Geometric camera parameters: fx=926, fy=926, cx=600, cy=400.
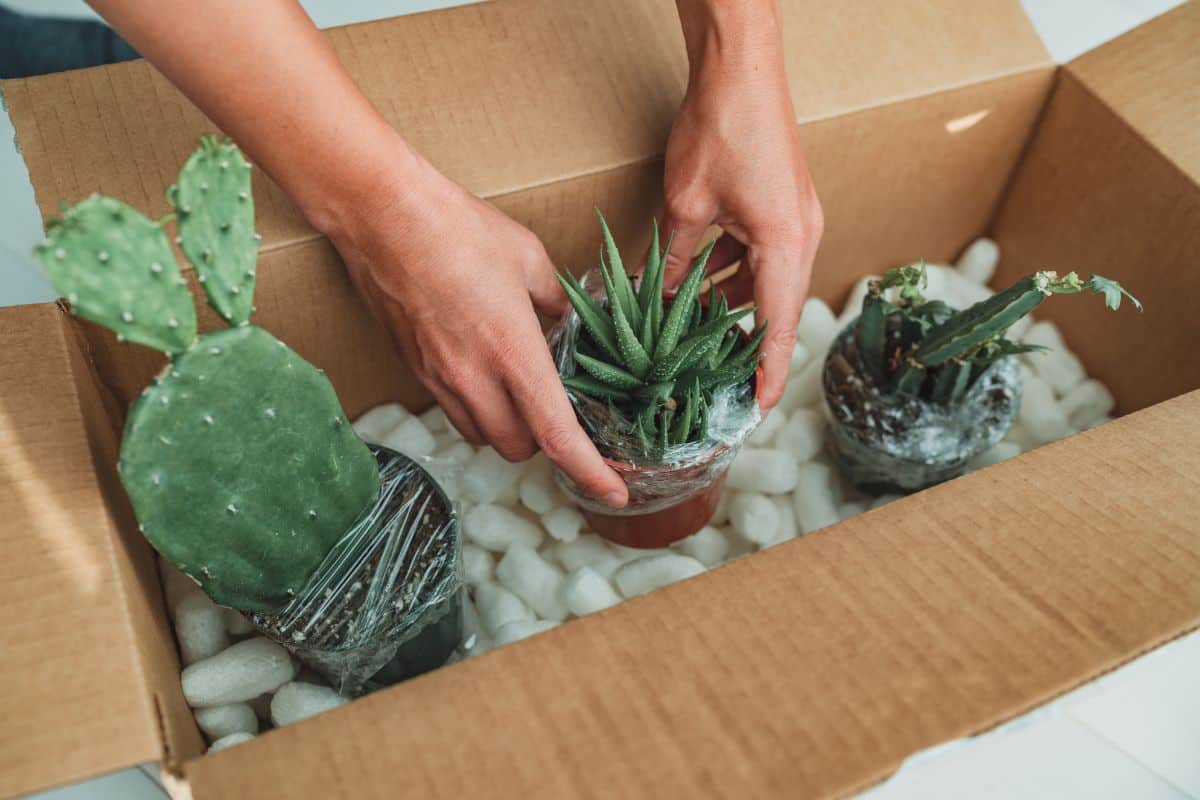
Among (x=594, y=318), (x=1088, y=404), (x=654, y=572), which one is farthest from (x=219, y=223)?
(x=1088, y=404)

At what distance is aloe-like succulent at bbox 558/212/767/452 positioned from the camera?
67 centimetres

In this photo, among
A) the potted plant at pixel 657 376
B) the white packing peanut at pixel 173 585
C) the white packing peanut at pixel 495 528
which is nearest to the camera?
the potted plant at pixel 657 376

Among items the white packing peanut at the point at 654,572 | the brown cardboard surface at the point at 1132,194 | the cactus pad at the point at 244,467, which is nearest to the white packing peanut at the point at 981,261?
the brown cardboard surface at the point at 1132,194

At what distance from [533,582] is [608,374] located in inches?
10.6

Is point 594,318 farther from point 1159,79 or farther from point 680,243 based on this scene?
point 1159,79

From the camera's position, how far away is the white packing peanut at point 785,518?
922 millimetres

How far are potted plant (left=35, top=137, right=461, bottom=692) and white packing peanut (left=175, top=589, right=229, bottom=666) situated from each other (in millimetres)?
94

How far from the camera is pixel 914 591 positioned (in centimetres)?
58

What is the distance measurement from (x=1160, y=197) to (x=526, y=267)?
0.61 m

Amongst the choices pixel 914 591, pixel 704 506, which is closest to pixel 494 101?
pixel 704 506

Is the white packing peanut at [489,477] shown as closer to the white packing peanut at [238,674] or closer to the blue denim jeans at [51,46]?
the white packing peanut at [238,674]

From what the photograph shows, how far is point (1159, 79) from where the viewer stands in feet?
2.91

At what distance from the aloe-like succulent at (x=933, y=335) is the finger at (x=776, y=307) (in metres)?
0.09

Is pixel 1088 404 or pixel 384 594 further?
pixel 1088 404
